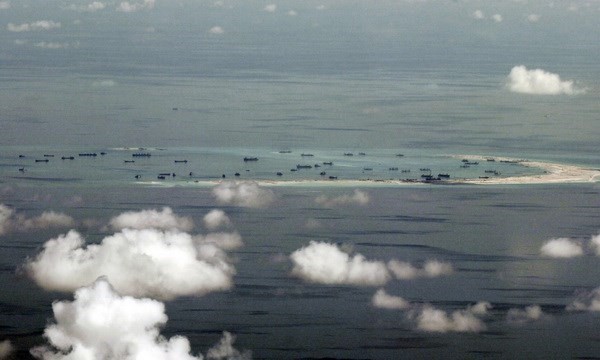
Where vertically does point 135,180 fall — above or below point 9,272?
above

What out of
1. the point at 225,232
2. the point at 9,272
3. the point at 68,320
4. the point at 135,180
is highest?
the point at 135,180

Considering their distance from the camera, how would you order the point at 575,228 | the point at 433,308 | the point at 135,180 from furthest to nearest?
1. the point at 135,180
2. the point at 575,228
3. the point at 433,308

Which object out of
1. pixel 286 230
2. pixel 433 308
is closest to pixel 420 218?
pixel 286 230

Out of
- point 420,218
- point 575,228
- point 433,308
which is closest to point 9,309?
point 433,308

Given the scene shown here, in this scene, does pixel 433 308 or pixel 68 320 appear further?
pixel 433 308

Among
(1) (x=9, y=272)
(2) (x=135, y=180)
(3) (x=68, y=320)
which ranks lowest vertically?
(3) (x=68, y=320)

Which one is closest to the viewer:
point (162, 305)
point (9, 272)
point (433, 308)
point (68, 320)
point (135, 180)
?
point (68, 320)

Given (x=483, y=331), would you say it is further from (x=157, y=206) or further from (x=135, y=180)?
(x=135, y=180)

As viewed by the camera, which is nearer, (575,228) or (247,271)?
(247,271)

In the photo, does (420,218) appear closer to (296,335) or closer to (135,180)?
(135,180)
